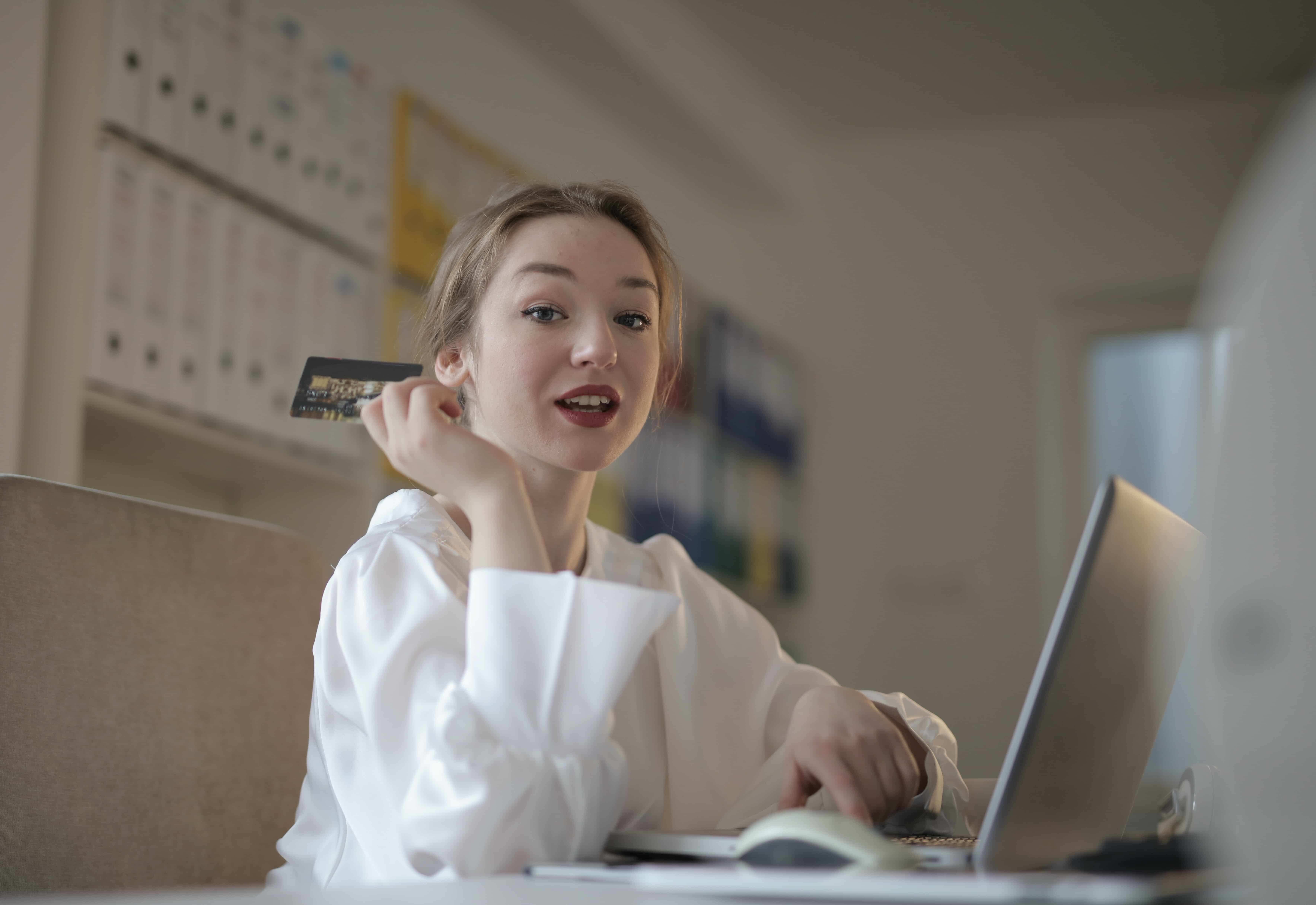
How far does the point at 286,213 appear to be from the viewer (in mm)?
2348

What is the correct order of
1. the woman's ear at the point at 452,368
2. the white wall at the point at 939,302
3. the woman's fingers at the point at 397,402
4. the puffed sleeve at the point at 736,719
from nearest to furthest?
the woman's fingers at the point at 397,402, the puffed sleeve at the point at 736,719, the woman's ear at the point at 452,368, the white wall at the point at 939,302

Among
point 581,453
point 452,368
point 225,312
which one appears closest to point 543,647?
point 581,453

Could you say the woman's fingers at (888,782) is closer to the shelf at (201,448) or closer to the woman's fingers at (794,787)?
the woman's fingers at (794,787)

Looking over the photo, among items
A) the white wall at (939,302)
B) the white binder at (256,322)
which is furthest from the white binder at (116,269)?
the white wall at (939,302)

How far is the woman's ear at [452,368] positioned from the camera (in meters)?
1.28

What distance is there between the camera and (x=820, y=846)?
0.58 metres

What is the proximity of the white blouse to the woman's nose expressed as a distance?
8.1 inches

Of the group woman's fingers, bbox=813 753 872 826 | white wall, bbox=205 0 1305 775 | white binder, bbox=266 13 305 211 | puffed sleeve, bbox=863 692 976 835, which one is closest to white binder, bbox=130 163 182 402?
white binder, bbox=266 13 305 211

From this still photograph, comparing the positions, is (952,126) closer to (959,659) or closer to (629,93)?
(629,93)

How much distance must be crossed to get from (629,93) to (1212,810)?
329 centimetres

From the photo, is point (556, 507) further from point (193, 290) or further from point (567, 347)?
point (193, 290)

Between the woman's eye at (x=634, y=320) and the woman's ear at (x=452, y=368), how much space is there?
0.65 ft

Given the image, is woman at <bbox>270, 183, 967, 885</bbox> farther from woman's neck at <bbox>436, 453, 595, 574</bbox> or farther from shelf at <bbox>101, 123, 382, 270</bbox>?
shelf at <bbox>101, 123, 382, 270</bbox>

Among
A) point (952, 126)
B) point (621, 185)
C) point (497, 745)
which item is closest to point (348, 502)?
→ point (621, 185)
